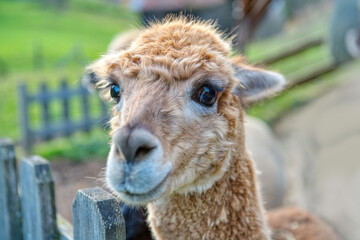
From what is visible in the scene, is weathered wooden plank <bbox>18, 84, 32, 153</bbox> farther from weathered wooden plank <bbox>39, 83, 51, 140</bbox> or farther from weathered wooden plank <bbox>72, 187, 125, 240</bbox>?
weathered wooden plank <bbox>72, 187, 125, 240</bbox>

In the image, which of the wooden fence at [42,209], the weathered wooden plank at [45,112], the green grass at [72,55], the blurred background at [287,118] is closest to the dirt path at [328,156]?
the blurred background at [287,118]

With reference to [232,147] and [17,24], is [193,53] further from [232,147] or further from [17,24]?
[17,24]

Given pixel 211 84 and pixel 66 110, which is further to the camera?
pixel 66 110

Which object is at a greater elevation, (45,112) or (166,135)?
(45,112)

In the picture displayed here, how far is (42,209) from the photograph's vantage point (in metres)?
2.15

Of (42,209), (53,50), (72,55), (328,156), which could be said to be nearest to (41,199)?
(42,209)

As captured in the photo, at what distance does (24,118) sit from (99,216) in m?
6.87

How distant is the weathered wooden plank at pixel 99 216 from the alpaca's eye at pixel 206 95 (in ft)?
2.32

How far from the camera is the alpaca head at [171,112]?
1.81m

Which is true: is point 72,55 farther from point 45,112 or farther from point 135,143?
point 135,143

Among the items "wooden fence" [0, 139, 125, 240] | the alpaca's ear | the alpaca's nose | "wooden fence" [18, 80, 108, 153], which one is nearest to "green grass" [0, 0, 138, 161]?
"wooden fence" [18, 80, 108, 153]

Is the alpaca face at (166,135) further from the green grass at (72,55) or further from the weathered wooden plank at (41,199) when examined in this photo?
the green grass at (72,55)

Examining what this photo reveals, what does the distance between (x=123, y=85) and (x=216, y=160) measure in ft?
2.07

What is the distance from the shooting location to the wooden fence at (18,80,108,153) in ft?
26.3
